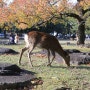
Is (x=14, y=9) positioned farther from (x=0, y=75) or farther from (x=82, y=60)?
(x=0, y=75)

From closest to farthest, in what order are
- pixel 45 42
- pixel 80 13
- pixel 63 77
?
pixel 63 77, pixel 45 42, pixel 80 13

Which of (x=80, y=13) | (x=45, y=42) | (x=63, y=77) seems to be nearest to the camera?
(x=63, y=77)

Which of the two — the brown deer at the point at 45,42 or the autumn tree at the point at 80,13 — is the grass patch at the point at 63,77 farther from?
the autumn tree at the point at 80,13

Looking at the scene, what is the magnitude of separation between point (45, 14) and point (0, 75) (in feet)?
65.8

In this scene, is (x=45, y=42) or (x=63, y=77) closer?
(x=63, y=77)

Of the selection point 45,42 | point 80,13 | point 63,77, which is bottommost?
point 63,77

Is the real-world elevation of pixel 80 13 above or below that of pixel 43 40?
above

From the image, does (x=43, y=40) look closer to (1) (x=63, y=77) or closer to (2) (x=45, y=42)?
(2) (x=45, y=42)

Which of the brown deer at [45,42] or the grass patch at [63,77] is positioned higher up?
the brown deer at [45,42]

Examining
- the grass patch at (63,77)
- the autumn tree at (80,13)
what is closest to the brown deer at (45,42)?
the grass patch at (63,77)

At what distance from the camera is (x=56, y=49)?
16.6 meters

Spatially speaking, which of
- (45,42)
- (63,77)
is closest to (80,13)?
(45,42)

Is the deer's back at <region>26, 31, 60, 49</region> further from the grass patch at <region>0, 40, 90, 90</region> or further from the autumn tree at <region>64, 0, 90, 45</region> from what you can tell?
the autumn tree at <region>64, 0, 90, 45</region>

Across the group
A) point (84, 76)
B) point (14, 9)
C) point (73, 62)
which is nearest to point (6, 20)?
point (14, 9)
